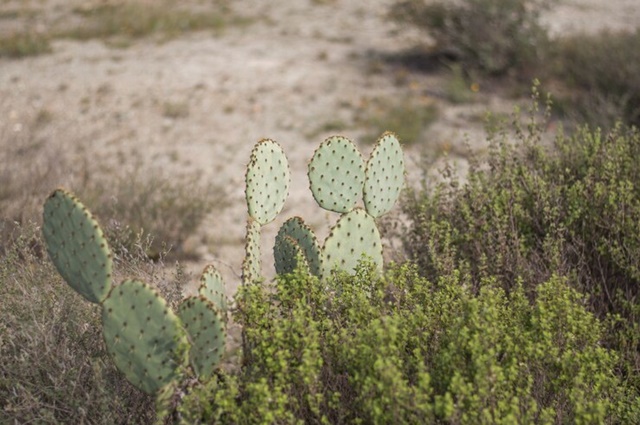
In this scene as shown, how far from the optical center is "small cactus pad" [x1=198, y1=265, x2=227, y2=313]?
2.94m

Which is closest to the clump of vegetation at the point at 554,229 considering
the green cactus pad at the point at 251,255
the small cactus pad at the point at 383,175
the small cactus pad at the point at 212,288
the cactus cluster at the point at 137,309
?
the small cactus pad at the point at 383,175

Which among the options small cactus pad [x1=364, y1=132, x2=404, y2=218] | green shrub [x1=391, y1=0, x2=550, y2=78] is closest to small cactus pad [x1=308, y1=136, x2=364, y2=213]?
small cactus pad [x1=364, y1=132, x2=404, y2=218]

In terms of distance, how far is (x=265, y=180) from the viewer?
3531 mm

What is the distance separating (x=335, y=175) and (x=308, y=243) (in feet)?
1.18

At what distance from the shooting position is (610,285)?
13.3 ft

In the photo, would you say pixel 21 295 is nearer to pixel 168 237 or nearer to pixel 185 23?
pixel 168 237

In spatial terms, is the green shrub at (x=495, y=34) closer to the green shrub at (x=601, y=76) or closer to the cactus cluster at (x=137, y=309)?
the green shrub at (x=601, y=76)

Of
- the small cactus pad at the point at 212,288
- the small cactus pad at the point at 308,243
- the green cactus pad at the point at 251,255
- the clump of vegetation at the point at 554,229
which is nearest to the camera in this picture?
the small cactus pad at the point at 212,288

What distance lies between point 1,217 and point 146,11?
263 inches

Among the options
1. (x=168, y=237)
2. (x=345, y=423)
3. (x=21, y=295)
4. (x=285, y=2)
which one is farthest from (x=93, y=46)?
(x=345, y=423)

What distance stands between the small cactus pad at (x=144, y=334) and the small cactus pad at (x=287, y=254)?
2.27ft

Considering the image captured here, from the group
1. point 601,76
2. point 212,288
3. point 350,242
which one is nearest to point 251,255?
point 212,288

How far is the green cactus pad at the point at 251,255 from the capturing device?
10.5 feet

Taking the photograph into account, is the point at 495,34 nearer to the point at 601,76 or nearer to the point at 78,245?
the point at 601,76
